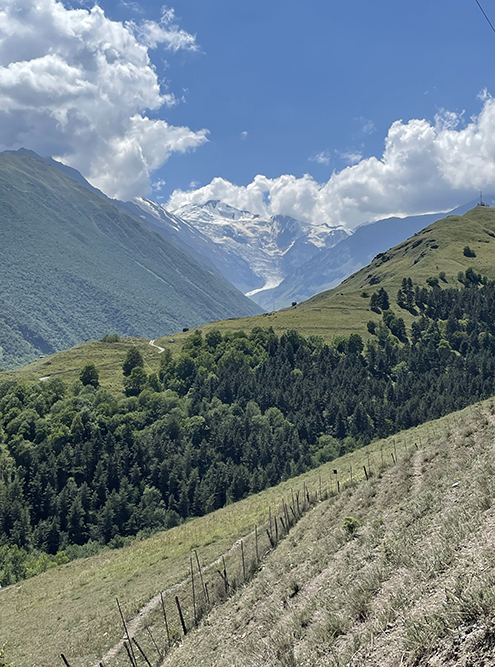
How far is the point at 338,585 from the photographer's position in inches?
666

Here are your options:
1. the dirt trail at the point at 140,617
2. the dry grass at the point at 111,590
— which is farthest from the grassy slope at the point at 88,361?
the dirt trail at the point at 140,617

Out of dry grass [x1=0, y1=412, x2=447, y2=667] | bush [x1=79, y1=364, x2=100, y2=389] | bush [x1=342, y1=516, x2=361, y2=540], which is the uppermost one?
bush [x1=79, y1=364, x2=100, y2=389]

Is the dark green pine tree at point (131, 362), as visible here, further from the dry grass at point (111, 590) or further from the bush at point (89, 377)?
the dry grass at point (111, 590)

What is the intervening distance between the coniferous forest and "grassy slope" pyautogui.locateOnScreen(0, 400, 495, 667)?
1780 inches

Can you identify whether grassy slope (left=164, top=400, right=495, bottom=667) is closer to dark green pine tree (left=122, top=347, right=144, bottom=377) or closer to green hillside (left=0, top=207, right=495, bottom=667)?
green hillside (left=0, top=207, right=495, bottom=667)

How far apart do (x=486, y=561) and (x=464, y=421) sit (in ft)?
80.8

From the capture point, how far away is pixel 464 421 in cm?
3441

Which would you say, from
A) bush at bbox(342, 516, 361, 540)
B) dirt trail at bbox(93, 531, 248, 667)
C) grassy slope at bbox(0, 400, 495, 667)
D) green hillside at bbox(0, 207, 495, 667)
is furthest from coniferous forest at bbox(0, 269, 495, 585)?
bush at bbox(342, 516, 361, 540)

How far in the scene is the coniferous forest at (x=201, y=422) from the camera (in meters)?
99.6

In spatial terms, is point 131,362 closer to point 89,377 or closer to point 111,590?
point 89,377

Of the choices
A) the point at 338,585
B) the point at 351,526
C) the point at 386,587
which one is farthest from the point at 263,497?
the point at 386,587

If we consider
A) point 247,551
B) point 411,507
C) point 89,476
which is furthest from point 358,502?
point 89,476

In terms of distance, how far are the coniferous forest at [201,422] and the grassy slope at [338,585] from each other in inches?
1780

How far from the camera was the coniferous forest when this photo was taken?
99.6 m
